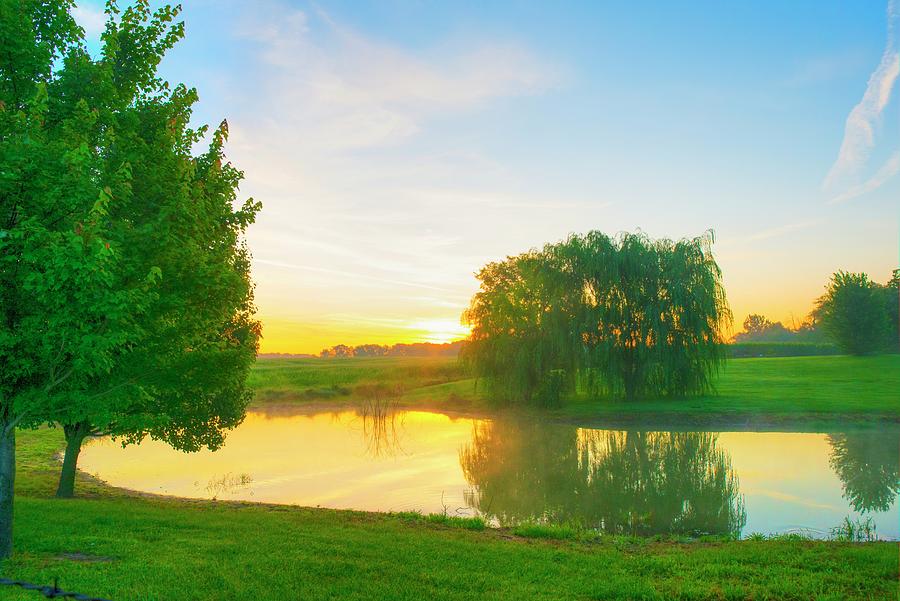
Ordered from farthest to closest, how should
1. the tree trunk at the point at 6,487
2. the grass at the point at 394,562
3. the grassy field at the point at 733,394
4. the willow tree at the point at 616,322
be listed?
1. the willow tree at the point at 616,322
2. the grassy field at the point at 733,394
3. the tree trunk at the point at 6,487
4. the grass at the point at 394,562

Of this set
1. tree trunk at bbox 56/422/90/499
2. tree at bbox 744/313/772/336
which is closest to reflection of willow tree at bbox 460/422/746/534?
tree trunk at bbox 56/422/90/499

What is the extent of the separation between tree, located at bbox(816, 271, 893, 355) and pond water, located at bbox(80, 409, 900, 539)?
3836 cm

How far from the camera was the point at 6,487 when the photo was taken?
9.17m

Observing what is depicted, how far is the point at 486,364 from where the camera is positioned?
131 feet

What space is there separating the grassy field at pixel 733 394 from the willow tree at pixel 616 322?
1772 mm

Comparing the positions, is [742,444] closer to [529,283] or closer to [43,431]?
[529,283]

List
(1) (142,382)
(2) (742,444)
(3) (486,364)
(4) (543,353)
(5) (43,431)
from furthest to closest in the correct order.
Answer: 1. (3) (486,364)
2. (4) (543,353)
3. (5) (43,431)
4. (2) (742,444)
5. (1) (142,382)

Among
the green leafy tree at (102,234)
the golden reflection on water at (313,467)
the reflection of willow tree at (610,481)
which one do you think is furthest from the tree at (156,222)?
the reflection of willow tree at (610,481)

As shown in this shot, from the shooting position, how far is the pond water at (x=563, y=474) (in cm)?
1448

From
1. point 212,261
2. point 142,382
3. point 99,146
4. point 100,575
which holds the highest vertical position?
point 99,146

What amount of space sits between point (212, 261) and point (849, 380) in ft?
148

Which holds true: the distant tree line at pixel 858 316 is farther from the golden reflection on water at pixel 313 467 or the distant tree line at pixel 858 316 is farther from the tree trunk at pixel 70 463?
the tree trunk at pixel 70 463

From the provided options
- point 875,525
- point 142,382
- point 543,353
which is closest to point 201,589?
point 142,382

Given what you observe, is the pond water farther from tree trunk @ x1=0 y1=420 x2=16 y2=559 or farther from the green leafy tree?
tree trunk @ x1=0 y1=420 x2=16 y2=559
